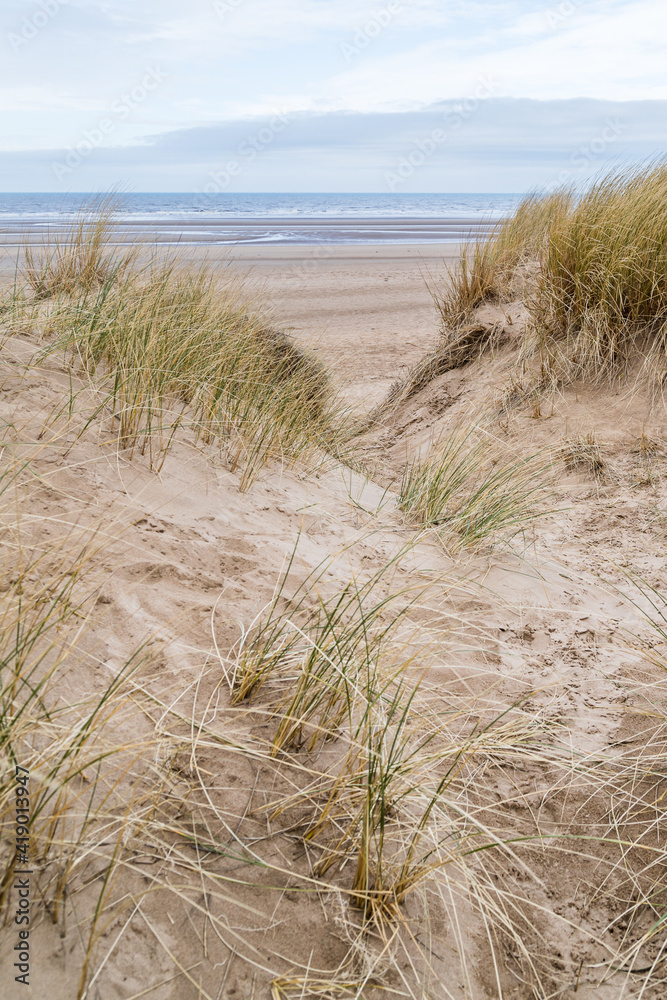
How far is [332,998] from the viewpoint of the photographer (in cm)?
110

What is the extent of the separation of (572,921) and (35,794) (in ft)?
3.58

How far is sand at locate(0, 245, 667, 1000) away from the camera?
116 centimetres

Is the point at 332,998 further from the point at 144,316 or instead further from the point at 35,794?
the point at 144,316

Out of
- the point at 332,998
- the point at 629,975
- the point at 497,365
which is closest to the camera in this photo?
the point at 332,998

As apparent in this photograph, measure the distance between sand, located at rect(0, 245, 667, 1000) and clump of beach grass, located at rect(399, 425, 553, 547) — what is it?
0.13m

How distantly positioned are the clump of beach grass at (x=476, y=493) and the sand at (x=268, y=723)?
0.42 feet

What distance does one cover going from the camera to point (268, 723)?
5.18 ft

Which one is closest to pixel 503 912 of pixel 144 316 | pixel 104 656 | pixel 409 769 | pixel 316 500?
pixel 409 769

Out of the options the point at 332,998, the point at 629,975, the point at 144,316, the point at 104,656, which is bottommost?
the point at 629,975

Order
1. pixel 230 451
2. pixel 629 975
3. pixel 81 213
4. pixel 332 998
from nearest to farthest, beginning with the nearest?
pixel 332 998 < pixel 629 975 < pixel 230 451 < pixel 81 213

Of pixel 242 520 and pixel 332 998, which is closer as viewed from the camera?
pixel 332 998

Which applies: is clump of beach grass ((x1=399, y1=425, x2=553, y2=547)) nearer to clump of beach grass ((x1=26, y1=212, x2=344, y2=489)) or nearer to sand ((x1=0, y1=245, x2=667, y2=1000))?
sand ((x1=0, y1=245, x2=667, y2=1000))

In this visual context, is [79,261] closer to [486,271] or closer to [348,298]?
[486,271]

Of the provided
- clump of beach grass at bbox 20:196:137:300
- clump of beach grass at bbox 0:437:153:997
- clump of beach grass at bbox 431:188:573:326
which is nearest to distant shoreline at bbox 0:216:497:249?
clump of beach grass at bbox 431:188:573:326
